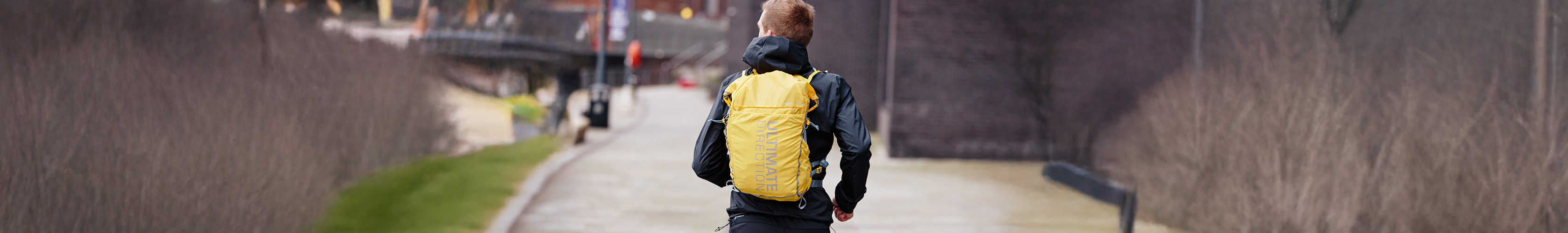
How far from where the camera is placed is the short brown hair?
250 centimetres

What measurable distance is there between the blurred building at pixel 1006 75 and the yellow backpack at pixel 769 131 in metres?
8.49

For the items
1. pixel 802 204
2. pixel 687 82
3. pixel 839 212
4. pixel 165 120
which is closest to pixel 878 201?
pixel 165 120

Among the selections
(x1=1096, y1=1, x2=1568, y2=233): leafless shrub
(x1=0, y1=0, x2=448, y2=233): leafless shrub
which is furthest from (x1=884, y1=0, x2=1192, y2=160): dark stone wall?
(x1=0, y1=0, x2=448, y2=233): leafless shrub

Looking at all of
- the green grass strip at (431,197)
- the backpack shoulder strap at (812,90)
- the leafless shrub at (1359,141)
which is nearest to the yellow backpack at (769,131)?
the backpack shoulder strap at (812,90)

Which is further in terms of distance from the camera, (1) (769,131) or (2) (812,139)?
(2) (812,139)

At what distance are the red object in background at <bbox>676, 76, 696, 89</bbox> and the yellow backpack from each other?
186ft

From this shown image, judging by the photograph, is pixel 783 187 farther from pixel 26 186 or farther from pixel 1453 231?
pixel 1453 231

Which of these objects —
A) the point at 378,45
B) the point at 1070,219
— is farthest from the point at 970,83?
the point at 378,45

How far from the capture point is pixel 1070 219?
8328 millimetres

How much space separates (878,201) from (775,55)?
23.0 ft

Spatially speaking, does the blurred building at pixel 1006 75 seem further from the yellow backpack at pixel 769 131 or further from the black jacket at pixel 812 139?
the yellow backpack at pixel 769 131

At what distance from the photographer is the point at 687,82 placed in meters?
60.8

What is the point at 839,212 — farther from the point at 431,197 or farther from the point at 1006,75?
the point at 1006,75

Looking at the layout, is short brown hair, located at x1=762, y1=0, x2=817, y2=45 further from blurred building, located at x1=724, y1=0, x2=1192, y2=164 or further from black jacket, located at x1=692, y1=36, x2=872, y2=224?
blurred building, located at x1=724, y1=0, x2=1192, y2=164
